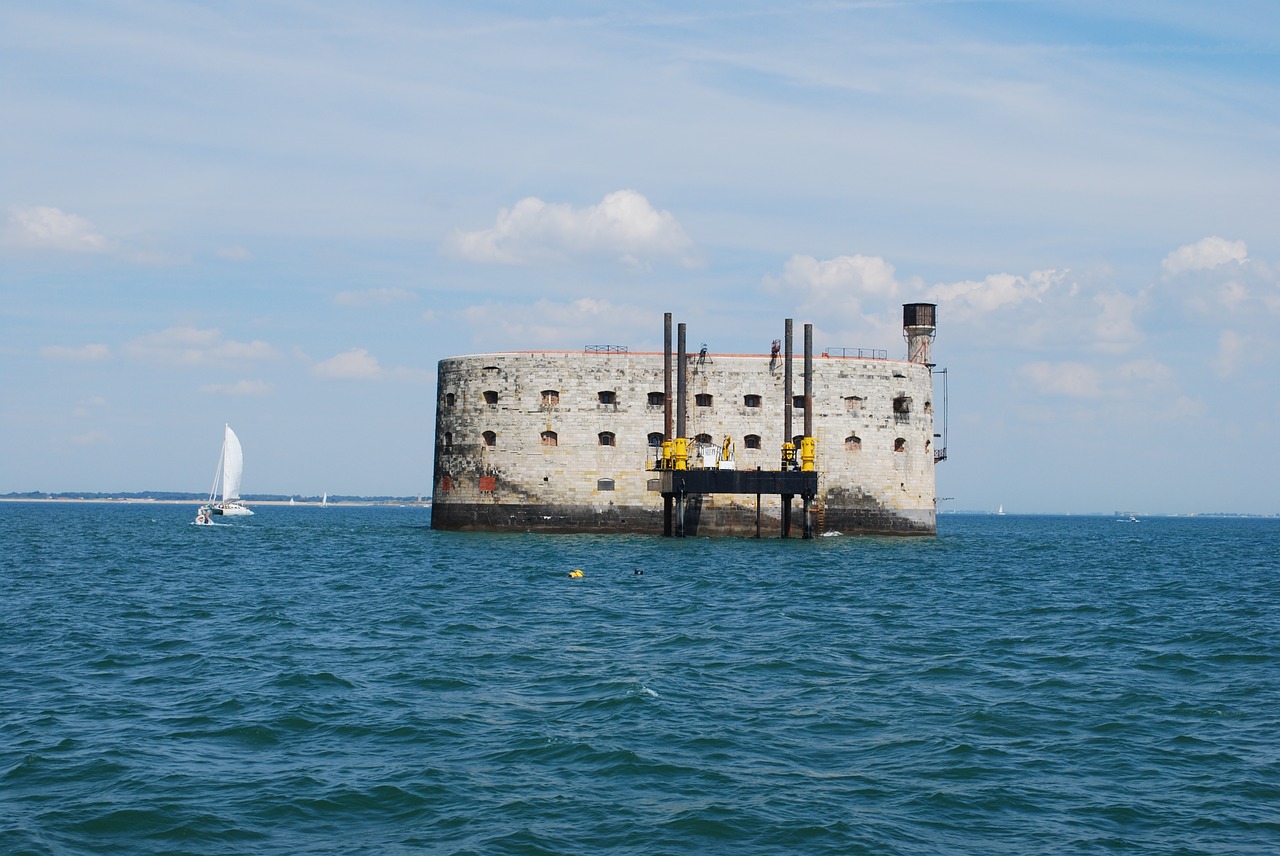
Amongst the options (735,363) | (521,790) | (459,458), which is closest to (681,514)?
(735,363)

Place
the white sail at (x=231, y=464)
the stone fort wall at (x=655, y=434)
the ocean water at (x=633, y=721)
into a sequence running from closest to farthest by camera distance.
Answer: the ocean water at (x=633, y=721) < the stone fort wall at (x=655, y=434) < the white sail at (x=231, y=464)

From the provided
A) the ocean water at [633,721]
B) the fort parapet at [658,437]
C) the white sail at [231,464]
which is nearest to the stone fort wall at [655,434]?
the fort parapet at [658,437]

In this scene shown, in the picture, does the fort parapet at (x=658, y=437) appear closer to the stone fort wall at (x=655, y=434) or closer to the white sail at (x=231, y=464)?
the stone fort wall at (x=655, y=434)

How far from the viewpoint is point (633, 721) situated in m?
14.3

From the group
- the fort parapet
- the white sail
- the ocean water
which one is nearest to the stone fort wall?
the fort parapet

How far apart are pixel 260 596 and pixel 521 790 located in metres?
17.7

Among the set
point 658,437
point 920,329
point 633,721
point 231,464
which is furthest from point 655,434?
A: point 231,464

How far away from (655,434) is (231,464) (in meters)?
49.4

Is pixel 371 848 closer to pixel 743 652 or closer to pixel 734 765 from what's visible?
pixel 734 765

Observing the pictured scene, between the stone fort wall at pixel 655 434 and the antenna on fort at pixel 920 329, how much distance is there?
14.4ft

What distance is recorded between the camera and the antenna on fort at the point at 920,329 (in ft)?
168

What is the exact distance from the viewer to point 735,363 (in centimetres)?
4659

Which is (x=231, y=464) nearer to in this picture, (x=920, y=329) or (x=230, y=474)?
(x=230, y=474)

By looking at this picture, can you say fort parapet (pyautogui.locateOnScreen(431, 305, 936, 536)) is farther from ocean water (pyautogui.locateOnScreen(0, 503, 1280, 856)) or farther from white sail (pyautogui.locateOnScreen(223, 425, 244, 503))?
white sail (pyautogui.locateOnScreen(223, 425, 244, 503))
